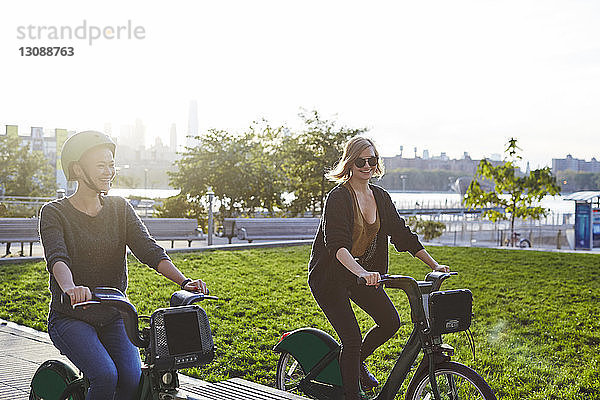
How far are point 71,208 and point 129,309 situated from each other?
705 mm

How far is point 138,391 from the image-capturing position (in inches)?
124

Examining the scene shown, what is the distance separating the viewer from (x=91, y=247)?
335 centimetres

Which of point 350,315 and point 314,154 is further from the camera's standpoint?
point 314,154

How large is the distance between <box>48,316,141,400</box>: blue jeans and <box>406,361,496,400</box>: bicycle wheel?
1.50 m

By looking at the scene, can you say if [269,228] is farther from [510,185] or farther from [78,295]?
[78,295]

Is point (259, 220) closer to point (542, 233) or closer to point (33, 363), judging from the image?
point (33, 363)

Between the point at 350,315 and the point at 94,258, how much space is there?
1.54 meters

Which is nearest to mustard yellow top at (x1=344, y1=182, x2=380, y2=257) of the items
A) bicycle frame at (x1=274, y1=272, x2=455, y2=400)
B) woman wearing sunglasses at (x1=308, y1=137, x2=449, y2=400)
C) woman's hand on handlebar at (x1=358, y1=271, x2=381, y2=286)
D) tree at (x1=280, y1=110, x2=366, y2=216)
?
woman wearing sunglasses at (x1=308, y1=137, x2=449, y2=400)

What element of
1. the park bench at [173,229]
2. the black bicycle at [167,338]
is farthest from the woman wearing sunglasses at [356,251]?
the park bench at [173,229]

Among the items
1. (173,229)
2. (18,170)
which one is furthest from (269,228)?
(18,170)

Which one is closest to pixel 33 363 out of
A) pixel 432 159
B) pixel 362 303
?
pixel 362 303

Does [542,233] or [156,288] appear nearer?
[156,288]

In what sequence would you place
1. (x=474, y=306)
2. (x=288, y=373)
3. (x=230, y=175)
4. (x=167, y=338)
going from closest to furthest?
(x=167, y=338) → (x=288, y=373) → (x=474, y=306) → (x=230, y=175)

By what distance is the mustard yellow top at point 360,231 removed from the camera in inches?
164
